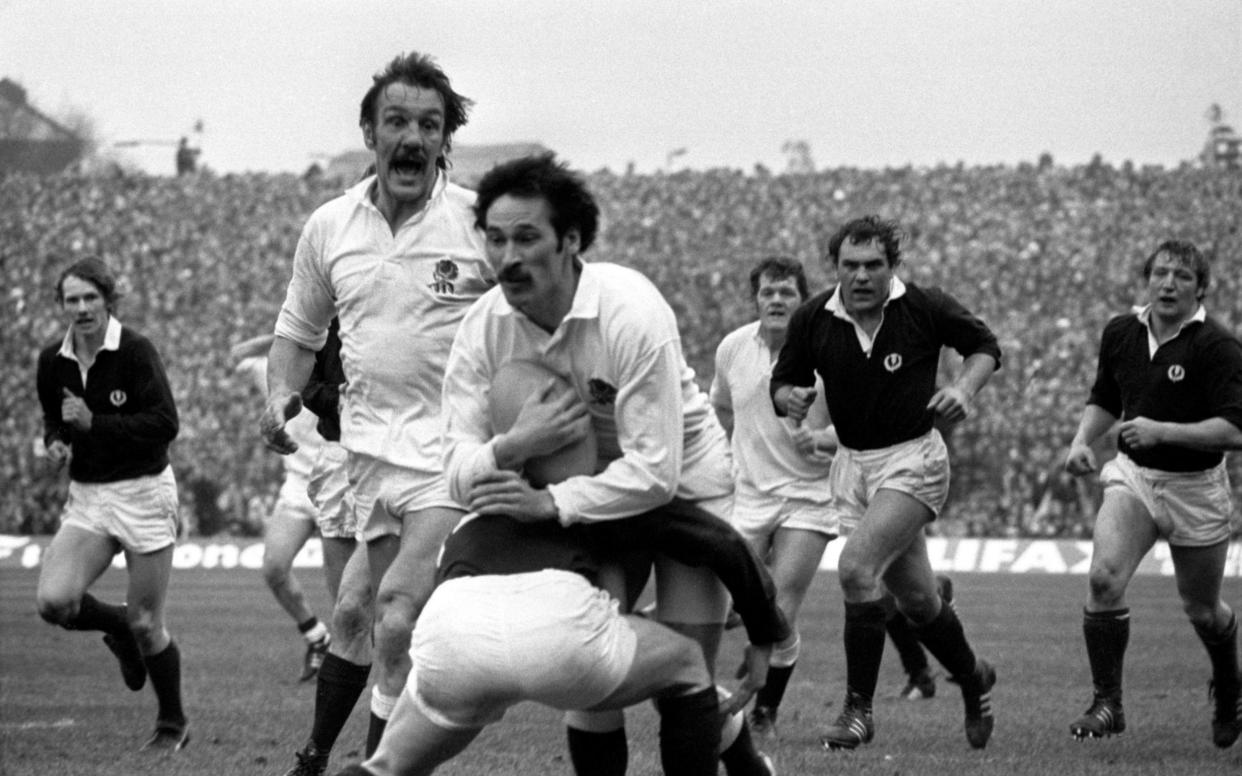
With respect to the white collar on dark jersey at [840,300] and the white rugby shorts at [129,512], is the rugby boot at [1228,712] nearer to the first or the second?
the white collar on dark jersey at [840,300]

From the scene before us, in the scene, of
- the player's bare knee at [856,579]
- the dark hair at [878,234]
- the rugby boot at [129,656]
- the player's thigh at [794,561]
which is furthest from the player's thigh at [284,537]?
the dark hair at [878,234]

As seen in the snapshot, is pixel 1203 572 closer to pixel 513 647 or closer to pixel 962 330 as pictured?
pixel 962 330

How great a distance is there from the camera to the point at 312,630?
1303 centimetres

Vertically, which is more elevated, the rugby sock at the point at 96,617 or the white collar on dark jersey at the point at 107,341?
the white collar on dark jersey at the point at 107,341

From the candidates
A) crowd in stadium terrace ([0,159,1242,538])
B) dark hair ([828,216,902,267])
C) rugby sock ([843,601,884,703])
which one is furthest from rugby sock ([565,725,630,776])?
crowd in stadium terrace ([0,159,1242,538])

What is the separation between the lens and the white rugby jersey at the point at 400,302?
6.99 meters

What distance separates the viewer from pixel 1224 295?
36.2 metres

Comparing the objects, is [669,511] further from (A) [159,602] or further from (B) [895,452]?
(A) [159,602]

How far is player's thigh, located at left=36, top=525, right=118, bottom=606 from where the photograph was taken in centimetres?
954

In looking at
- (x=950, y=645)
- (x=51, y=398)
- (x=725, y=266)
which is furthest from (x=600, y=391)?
(x=725, y=266)

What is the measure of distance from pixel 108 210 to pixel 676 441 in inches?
1653

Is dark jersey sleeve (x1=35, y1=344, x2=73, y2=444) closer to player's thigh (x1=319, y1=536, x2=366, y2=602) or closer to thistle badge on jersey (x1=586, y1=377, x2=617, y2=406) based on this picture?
player's thigh (x1=319, y1=536, x2=366, y2=602)

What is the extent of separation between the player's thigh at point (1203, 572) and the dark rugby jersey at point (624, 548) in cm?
455

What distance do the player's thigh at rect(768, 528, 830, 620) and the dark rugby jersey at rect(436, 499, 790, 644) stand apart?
4.74 metres
